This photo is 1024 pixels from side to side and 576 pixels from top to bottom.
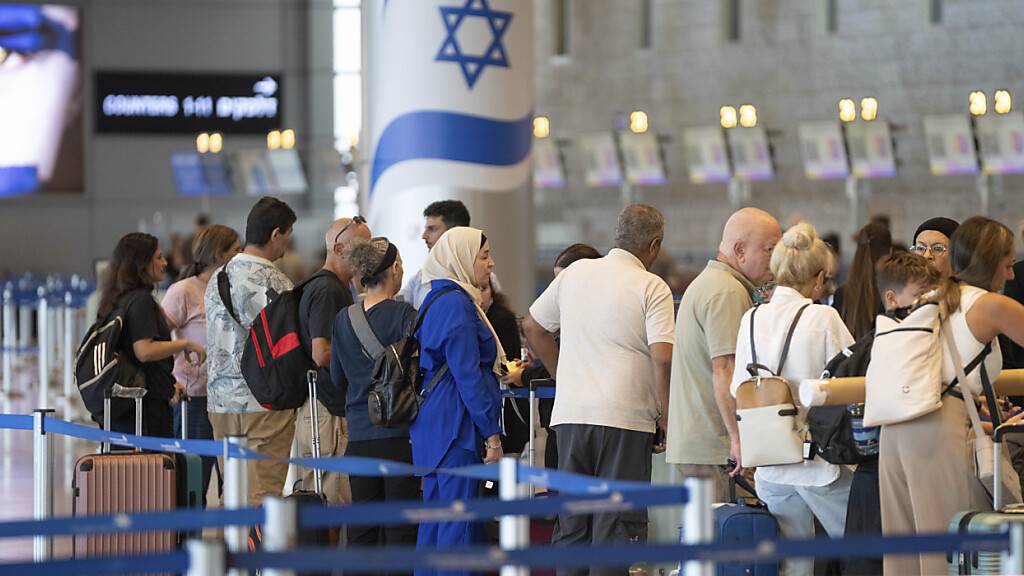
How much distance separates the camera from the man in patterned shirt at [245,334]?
23.2ft

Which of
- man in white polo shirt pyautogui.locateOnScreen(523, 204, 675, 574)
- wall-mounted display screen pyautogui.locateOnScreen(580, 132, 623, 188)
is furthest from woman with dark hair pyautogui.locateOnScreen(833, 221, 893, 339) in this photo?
wall-mounted display screen pyautogui.locateOnScreen(580, 132, 623, 188)

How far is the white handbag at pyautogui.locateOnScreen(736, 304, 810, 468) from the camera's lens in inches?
212

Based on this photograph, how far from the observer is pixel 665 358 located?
5.82m

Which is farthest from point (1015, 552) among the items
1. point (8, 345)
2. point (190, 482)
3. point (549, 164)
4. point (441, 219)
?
point (549, 164)

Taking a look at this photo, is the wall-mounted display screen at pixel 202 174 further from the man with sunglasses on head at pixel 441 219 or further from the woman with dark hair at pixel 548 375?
the woman with dark hair at pixel 548 375

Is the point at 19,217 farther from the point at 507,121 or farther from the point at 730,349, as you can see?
the point at 730,349

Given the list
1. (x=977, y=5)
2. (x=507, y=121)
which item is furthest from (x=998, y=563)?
(x=977, y=5)

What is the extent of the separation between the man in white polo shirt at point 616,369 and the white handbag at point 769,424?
49 cm

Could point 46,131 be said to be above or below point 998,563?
above

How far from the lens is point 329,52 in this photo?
101 ft

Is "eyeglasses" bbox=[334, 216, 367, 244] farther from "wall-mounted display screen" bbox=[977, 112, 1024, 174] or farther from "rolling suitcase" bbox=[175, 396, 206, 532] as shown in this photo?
"wall-mounted display screen" bbox=[977, 112, 1024, 174]

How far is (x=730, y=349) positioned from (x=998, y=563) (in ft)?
4.66

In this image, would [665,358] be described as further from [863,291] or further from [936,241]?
[936,241]

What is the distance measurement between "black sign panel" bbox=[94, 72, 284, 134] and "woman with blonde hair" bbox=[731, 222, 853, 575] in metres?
25.2
